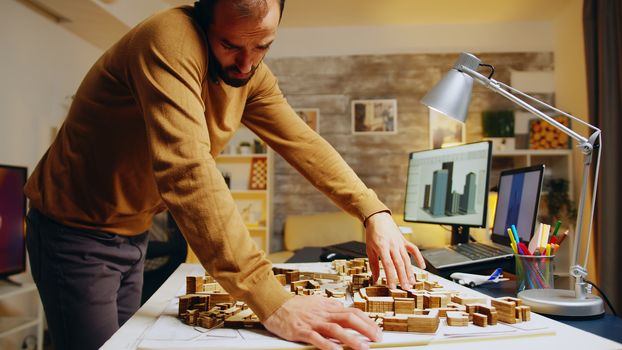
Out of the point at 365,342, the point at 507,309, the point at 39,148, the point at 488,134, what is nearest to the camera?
the point at 365,342

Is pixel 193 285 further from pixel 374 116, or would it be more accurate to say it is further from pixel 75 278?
pixel 374 116

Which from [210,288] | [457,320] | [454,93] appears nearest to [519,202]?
[454,93]

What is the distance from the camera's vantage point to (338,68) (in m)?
5.16

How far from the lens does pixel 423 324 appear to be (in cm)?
70

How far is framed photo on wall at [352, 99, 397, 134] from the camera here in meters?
5.07

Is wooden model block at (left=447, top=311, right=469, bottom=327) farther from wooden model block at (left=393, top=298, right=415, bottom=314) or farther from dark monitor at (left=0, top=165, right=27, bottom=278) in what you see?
dark monitor at (left=0, top=165, right=27, bottom=278)

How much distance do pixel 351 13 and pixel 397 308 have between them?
174 inches

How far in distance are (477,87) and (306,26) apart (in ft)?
6.41

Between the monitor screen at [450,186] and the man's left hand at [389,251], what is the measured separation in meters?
0.72

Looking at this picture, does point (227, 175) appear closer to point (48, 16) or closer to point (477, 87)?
point (48, 16)

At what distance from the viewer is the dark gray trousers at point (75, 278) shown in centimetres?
101

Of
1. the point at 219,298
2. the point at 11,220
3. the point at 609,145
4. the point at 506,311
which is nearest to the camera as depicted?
the point at 506,311

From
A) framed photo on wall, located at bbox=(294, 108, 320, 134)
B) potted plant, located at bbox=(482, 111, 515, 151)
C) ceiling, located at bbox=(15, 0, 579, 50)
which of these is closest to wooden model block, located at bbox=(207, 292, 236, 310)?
ceiling, located at bbox=(15, 0, 579, 50)

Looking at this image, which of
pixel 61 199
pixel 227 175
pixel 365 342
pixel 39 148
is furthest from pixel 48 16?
pixel 365 342
